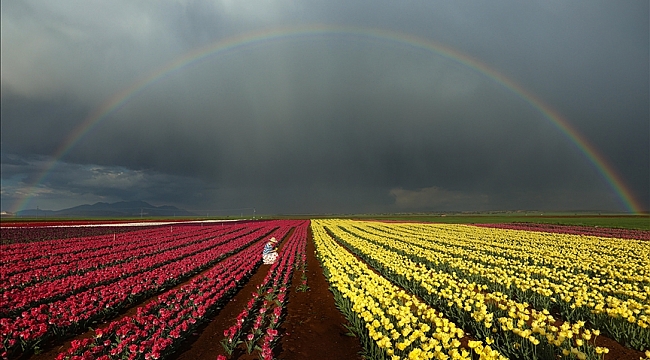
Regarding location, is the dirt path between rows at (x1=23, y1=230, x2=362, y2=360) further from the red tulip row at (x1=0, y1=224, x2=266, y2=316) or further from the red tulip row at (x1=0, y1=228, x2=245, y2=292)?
the red tulip row at (x1=0, y1=228, x2=245, y2=292)

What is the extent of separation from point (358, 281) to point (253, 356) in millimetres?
4559

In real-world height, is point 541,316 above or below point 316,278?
above

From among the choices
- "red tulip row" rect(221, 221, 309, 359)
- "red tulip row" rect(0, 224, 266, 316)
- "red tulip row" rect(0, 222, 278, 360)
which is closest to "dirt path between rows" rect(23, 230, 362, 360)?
"red tulip row" rect(221, 221, 309, 359)

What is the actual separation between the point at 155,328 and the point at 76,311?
2.60 metres

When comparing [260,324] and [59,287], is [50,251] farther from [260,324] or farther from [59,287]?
[260,324]

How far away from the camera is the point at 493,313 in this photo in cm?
823

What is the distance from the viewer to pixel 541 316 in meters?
5.98

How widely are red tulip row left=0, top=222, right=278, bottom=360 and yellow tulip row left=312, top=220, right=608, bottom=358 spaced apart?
9205mm

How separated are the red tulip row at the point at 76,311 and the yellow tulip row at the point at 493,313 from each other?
920 cm

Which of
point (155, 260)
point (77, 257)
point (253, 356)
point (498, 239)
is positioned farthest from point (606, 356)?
point (77, 257)

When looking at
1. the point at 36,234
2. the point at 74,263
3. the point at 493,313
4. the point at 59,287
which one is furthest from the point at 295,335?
the point at 36,234

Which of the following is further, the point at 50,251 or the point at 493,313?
the point at 50,251

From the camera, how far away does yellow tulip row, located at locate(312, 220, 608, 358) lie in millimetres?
5559

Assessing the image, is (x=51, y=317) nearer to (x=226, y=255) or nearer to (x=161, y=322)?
(x=161, y=322)
